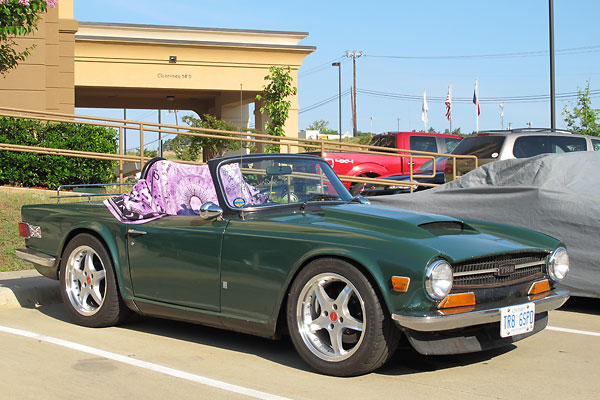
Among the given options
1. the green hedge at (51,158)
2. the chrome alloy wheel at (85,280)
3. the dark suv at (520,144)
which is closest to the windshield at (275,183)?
the chrome alloy wheel at (85,280)

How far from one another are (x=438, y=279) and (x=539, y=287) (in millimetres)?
1054

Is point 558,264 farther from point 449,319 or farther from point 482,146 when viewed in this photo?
point 482,146

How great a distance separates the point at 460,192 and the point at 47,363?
15.0 feet

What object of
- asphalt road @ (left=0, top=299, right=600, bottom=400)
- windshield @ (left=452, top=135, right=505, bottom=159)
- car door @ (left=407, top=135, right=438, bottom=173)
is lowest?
asphalt road @ (left=0, top=299, right=600, bottom=400)

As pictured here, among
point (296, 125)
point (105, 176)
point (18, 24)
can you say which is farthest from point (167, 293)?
point (296, 125)

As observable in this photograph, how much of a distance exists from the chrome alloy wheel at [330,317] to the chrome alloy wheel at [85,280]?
215cm

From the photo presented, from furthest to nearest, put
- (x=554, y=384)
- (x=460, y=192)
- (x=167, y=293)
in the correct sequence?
(x=460, y=192), (x=167, y=293), (x=554, y=384)

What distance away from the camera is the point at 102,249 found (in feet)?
19.4

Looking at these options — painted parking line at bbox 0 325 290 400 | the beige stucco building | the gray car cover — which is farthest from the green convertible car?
the beige stucco building

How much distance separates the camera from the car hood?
4.42 metres

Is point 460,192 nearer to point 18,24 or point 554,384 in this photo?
point 554,384

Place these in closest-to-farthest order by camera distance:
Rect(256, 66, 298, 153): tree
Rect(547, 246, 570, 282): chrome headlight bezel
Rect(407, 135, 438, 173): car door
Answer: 1. Rect(547, 246, 570, 282): chrome headlight bezel
2. Rect(407, 135, 438, 173): car door
3. Rect(256, 66, 298, 153): tree

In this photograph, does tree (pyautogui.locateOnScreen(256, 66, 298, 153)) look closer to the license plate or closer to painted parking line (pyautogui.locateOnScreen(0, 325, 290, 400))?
painted parking line (pyautogui.locateOnScreen(0, 325, 290, 400))

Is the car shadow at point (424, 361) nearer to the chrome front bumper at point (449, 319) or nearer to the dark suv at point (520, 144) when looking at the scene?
the chrome front bumper at point (449, 319)
